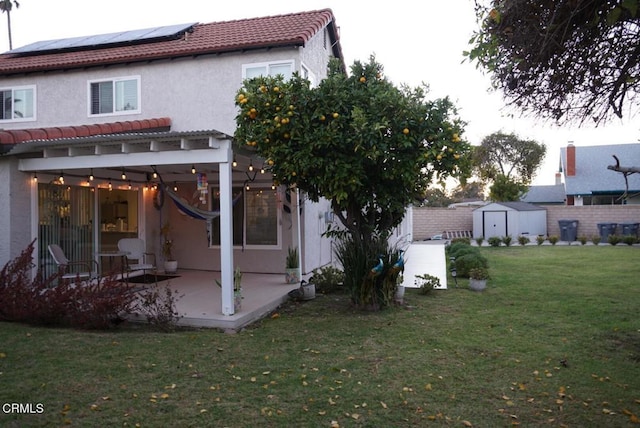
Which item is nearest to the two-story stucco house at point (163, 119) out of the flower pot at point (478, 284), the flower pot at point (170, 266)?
the flower pot at point (170, 266)

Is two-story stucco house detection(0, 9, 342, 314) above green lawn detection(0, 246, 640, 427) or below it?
above

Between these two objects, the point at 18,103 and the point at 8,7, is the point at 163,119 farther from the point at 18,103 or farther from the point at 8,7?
the point at 8,7

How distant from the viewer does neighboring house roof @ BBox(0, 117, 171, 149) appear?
8.34 metres

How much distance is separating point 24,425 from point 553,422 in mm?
4289

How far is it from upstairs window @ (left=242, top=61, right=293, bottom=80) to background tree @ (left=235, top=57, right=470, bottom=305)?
3.72 m

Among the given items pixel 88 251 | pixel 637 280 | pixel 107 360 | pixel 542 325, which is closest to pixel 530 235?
pixel 637 280

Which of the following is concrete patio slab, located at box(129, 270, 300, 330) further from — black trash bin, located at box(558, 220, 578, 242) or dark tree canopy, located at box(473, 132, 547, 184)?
dark tree canopy, located at box(473, 132, 547, 184)

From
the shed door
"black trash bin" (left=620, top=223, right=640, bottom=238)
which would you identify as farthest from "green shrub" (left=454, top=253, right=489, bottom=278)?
"black trash bin" (left=620, top=223, right=640, bottom=238)

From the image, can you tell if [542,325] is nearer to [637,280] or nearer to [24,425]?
[637,280]

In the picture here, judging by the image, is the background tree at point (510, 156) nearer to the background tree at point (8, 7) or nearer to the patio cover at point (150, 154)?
the background tree at point (8, 7)

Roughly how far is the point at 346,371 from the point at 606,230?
82.9 ft

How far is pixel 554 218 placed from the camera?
28109 mm

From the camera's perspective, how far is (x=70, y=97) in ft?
42.9

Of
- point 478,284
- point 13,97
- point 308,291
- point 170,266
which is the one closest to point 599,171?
point 478,284
